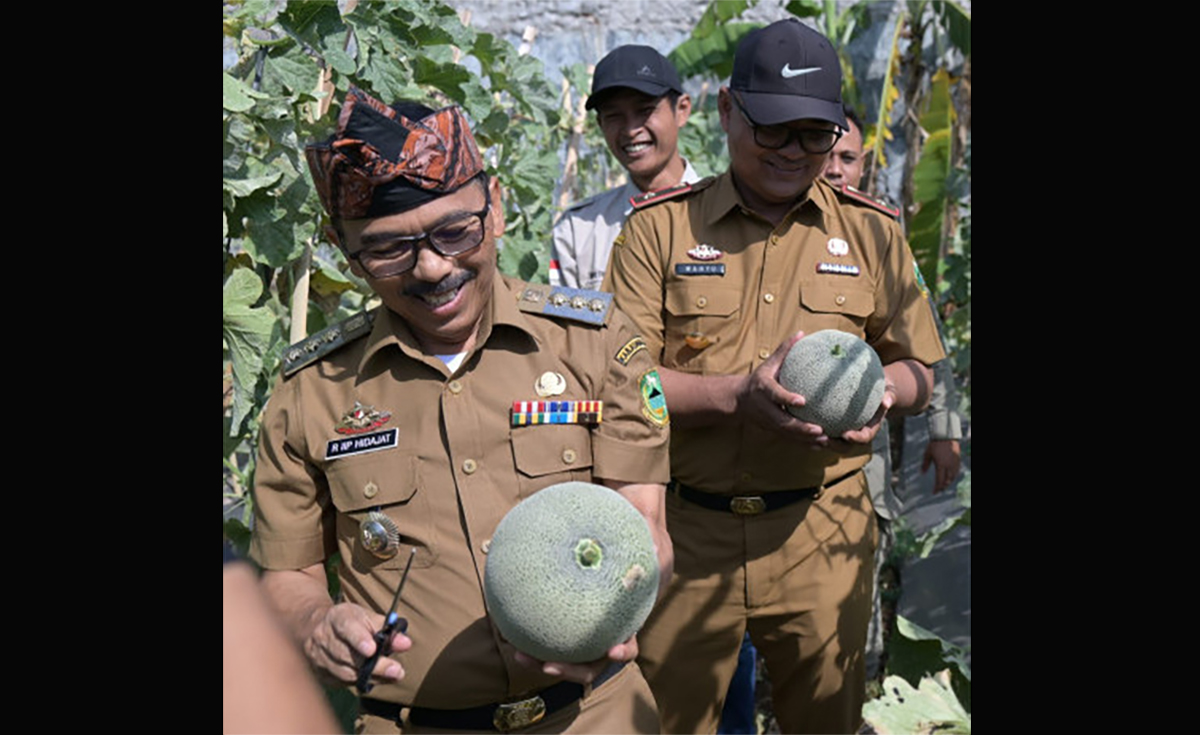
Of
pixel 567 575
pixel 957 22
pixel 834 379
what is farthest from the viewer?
pixel 957 22

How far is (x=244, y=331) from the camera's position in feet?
11.0

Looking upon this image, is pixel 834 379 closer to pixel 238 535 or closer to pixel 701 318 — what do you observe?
pixel 701 318

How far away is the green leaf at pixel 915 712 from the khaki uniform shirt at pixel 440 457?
1.96m

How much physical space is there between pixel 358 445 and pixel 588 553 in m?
0.57

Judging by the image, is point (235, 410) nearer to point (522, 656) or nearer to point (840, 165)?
point (522, 656)

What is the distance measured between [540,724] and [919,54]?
6154mm

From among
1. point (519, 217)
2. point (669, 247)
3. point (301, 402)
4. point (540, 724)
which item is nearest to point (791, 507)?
point (669, 247)

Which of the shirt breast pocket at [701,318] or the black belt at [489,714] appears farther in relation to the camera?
the shirt breast pocket at [701,318]

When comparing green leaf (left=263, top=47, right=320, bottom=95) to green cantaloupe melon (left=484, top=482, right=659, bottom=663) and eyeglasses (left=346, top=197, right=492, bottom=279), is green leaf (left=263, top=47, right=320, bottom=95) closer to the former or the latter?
eyeglasses (left=346, top=197, right=492, bottom=279)

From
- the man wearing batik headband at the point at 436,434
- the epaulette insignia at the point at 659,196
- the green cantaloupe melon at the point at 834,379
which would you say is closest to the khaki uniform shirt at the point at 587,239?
the epaulette insignia at the point at 659,196

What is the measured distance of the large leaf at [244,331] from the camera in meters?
3.34

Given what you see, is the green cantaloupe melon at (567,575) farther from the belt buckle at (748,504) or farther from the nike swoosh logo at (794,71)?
the nike swoosh logo at (794,71)

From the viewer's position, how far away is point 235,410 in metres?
3.40

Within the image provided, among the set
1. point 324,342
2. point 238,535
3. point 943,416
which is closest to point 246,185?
point 324,342
